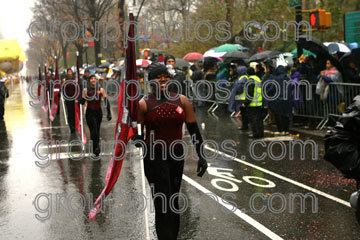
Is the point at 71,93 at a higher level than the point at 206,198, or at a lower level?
higher

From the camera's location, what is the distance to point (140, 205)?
756cm

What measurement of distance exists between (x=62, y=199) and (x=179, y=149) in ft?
10.9

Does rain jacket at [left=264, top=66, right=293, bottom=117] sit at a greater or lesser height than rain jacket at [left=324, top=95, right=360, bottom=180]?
lesser

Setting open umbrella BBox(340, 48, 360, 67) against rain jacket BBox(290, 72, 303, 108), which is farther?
rain jacket BBox(290, 72, 303, 108)

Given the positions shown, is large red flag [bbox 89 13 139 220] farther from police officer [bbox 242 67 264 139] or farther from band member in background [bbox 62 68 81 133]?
band member in background [bbox 62 68 81 133]

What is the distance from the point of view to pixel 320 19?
15.5 meters

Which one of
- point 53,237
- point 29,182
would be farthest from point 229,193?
point 29,182

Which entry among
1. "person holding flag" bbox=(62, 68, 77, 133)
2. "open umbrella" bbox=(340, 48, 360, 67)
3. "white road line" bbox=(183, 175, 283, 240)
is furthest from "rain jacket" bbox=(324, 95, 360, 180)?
"person holding flag" bbox=(62, 68, 77, 133)

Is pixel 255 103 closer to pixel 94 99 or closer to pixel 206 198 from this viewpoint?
pixel 94 99

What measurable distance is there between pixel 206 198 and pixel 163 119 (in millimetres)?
2690

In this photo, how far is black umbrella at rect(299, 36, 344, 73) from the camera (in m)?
14.1

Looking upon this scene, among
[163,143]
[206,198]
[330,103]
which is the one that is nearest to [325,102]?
[330,103]

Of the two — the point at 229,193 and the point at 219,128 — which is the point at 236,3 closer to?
the point at 219,128

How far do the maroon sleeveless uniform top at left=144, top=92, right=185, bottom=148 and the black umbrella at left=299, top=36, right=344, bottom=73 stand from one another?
952 centimetres
